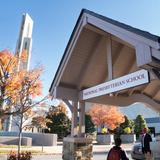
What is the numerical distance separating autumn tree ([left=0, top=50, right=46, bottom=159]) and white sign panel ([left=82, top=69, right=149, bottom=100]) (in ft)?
26.8

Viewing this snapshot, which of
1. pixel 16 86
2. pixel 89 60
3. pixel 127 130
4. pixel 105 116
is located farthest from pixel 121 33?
pixel 127 130

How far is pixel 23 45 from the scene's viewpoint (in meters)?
56.5

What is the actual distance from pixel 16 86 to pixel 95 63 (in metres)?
8.99

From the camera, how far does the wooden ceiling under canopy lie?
8.27m

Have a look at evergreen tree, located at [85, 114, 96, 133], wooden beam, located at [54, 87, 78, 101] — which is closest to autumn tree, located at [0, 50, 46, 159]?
wooden beam, located at [54, 87, 78, 101]

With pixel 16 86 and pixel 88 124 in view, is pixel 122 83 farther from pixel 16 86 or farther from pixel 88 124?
pixel 88 124

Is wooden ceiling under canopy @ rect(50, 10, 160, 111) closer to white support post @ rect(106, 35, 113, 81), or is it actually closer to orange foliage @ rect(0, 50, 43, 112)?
white support post @ rect(106, 35, 113, 81)

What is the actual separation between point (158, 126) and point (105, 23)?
60.6 metres

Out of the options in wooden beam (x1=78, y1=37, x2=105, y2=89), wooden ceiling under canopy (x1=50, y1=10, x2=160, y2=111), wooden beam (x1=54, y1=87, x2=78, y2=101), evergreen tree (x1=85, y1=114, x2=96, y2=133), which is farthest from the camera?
evergreen tree (x1=85, y1=114, x2=96, y2=133)

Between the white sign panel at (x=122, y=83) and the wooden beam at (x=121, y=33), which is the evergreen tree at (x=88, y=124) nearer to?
the white sign panel at (x=122, y=83)

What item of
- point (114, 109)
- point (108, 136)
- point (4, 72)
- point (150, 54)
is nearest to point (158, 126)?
point (114, 109)

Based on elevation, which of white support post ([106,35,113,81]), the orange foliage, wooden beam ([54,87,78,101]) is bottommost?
wooden beam ([54,87,78,101])

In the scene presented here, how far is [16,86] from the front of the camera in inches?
680

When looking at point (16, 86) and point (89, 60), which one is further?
point (16, 86)
